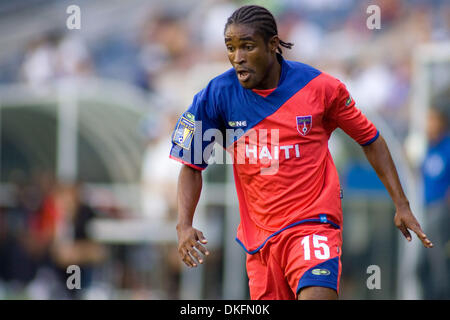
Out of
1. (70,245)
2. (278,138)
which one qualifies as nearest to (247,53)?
(278,138)

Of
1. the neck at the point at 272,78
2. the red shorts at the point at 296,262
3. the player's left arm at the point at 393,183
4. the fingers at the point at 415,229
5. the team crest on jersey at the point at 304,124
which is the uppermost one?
the neck at the point at 272,78

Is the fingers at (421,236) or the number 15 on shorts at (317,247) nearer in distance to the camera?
the number 15 on shorts at (317,247)

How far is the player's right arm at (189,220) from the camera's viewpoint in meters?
4.38

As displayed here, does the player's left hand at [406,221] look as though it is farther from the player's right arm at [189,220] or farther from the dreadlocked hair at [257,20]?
the dreadlocked hair at [257,20]

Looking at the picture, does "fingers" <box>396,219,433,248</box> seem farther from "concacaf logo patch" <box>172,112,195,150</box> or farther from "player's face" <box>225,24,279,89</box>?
"concacaf logo patch" <box>172,112,195,150</box>

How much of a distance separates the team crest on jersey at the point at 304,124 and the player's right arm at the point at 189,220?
0.74 meters

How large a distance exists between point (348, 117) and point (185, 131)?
3.47 feet

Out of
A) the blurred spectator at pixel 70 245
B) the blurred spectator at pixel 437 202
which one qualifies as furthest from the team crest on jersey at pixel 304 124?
the blurred spectator at pixel 70 245

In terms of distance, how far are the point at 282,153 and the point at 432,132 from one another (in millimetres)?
4694

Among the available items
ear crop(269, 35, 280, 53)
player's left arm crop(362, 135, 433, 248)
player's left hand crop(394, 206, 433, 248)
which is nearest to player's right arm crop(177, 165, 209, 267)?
ear crop(269, 35, 280, 53)

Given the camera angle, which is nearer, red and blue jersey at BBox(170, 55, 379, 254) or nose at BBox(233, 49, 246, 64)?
nose at BBox(233, 49, 246, 64)

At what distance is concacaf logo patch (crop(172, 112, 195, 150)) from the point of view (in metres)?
4.81

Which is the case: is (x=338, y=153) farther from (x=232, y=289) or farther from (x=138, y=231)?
(x=138, y=231)

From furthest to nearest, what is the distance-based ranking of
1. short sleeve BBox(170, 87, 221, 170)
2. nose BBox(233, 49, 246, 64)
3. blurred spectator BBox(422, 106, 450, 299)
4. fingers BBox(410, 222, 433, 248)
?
blurred spectator BBox(422, 106, 450, 299) → short sleeve BBox(170, 87, 221, 170) → fingers BBox(410, 222, 433, 248) → nose BBox(233, 49, 246, 64)
